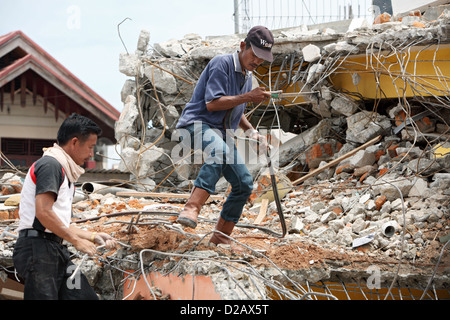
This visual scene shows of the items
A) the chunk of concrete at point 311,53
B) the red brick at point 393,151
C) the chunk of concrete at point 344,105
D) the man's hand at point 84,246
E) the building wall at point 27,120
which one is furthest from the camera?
the building wall at point 27,120

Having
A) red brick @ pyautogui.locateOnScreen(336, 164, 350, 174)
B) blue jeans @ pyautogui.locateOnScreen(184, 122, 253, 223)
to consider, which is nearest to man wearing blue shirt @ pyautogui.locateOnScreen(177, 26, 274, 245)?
blue jeans @ pyautogui.locateOnScreen(184, 122, 253, 223)

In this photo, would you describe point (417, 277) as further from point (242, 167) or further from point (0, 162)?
point (0, 162)

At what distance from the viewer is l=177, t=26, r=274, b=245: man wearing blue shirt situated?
3.81 meters

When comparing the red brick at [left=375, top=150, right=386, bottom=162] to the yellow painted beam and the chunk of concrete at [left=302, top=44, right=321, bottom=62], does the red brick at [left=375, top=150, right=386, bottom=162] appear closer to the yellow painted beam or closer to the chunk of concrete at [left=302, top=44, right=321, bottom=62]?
the yellow painted beam

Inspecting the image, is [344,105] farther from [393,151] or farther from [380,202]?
[380,202]

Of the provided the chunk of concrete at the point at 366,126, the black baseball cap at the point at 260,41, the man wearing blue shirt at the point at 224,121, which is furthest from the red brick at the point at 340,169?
the black baseball cap at the point at 260,41

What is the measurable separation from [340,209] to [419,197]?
912 mm

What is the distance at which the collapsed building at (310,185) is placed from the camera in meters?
3.98

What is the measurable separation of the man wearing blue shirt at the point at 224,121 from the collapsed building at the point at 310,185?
13.4 inches

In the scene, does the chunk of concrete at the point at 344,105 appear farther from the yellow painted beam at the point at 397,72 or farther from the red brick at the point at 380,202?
the red brick at the point at 380,202

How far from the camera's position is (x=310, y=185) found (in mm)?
7348

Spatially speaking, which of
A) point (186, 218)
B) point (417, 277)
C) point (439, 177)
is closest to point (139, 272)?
point (186, 218)

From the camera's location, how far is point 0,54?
12.4 meters
